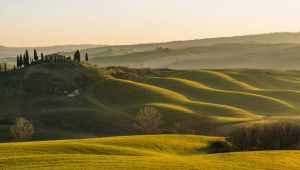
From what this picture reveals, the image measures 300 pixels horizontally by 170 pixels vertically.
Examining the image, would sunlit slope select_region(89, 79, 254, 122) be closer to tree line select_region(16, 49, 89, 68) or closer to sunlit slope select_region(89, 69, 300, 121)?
sunlit slope select_region(89, 69, 300, 121)

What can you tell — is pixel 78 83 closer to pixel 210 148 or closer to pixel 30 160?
pixel 210 148

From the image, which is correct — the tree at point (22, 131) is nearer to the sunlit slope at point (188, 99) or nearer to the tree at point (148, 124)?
the tree at point (148, 124)

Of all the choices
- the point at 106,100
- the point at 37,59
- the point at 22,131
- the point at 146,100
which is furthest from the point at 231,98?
the point at 37,59

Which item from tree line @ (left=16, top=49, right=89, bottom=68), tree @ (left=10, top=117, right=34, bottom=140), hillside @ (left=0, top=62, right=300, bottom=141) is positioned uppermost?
tree line @ (left=16, top=49, right=89, bottom=68)

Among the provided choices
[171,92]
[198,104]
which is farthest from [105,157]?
[171,92]

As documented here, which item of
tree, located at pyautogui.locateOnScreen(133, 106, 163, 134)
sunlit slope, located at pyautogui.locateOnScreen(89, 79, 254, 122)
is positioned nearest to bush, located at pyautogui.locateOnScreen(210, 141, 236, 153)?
tree, located at pyautogui.locateOnScreen(133, 106, 163, 134)

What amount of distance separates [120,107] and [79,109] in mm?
12304

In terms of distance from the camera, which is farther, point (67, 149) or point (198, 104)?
point (198, 104)

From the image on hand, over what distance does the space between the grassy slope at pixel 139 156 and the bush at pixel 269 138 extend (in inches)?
171

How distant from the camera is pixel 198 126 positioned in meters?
97.0

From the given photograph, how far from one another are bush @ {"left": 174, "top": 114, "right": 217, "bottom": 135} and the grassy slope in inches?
1454

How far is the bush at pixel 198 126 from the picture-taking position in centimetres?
9376

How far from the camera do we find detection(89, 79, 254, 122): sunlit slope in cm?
12188

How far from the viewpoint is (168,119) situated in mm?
112812
